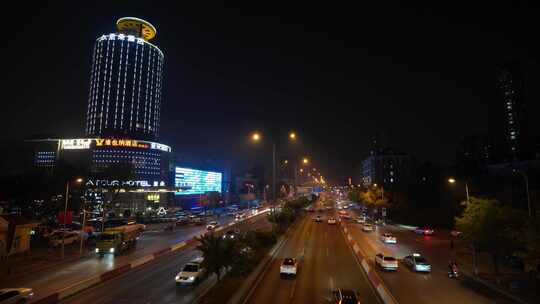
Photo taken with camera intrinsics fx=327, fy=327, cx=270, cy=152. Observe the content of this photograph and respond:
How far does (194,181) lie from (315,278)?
472 ft

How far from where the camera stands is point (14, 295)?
63.9 ft

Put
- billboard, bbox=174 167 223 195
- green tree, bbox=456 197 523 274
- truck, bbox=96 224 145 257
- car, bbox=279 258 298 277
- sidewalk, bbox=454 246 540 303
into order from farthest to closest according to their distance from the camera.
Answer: billboard, bbox=174 167 223 195 → truck, bbox=96 224 145 257 → green tree, bbox=456 197 523 274 → car, bbox=279 258 298 277 → sidewalk, bbox=454 246 540 303

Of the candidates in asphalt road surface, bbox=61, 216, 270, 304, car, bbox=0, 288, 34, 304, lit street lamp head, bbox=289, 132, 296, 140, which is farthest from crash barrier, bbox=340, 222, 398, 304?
car, bbox=0, 288, 34, 304

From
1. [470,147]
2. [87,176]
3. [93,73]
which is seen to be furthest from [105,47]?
[470,147]

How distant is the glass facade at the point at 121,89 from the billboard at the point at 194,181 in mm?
40029

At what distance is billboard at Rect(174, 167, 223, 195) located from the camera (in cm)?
15138

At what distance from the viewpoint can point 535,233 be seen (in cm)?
1961

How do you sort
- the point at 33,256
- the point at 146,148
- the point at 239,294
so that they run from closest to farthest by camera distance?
the point at 239,294 < the point at 33,256 < the point at 146,148

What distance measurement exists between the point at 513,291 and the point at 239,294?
65.1 ft

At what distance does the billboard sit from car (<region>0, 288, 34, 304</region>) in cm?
12013

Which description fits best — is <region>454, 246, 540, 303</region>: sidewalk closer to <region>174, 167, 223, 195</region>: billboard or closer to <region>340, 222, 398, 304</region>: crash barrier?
<region>340, 222, 398, 304</region>: crash barrier

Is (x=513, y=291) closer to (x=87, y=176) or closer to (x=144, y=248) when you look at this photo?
(x=144, y=248)

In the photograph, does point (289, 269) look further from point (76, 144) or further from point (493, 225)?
point (76, 144)

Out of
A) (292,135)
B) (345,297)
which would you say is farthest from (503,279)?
(292,135)
